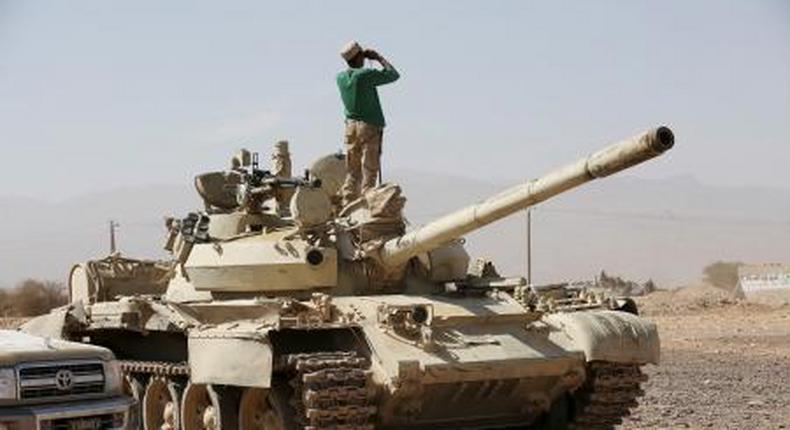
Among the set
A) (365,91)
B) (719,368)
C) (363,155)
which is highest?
(365,91)

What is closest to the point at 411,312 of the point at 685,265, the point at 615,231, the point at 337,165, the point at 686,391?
the point at 337,165

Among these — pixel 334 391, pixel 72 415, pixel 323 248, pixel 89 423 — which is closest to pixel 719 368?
pixel 323 248

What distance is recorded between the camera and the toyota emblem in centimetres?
947

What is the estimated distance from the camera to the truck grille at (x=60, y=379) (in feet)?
30.6

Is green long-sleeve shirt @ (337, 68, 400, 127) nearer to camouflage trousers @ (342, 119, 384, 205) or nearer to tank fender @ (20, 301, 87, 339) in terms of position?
camouflage trousers @ (342, 119, 384, 205)

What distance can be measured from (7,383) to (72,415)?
1.57 feet

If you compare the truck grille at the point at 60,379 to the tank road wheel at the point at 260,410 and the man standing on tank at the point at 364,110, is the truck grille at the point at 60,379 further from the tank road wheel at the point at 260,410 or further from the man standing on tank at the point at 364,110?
the man standing on tank at the point at 364,110

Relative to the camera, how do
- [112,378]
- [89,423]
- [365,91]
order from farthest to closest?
[365,91] → [112,378] → [89,423]

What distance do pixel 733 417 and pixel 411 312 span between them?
202 inches

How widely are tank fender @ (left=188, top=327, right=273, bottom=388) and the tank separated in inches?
0.6

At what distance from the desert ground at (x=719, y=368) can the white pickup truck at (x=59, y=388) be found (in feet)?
21.9

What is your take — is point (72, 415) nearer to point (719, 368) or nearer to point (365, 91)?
point (365, 91)

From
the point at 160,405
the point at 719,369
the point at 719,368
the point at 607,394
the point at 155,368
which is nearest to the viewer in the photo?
the point at 607,394

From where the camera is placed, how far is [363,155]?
46.5 ft
